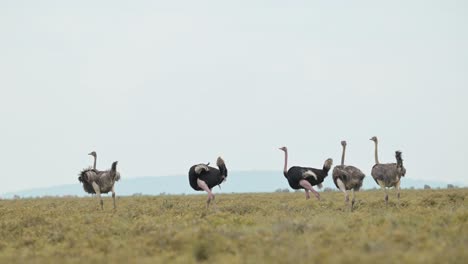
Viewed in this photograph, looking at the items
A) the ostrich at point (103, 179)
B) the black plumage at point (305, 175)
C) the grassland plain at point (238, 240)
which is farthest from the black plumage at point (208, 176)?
the grassland plain at point (238, 240)

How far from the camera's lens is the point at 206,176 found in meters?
25.5

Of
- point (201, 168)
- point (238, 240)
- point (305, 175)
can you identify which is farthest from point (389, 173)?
point (238, 240)

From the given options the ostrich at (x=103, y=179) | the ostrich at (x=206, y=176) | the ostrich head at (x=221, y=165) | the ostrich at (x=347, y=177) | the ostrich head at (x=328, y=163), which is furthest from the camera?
the ostrich head at (x=328, y=163)

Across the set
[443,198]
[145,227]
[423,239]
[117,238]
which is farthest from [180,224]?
[443,198]

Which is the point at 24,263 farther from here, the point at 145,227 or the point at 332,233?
the point at 332,233

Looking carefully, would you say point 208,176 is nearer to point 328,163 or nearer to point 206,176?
point 206,176

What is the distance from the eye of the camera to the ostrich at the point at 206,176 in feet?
83.6

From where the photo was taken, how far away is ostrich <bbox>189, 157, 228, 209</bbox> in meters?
25.5

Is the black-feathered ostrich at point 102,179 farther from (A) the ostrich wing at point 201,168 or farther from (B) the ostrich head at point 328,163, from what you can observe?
(B) the ostrich head at point 328,163

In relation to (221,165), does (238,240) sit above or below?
below

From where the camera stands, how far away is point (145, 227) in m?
17.2

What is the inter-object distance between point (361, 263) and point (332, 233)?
150 inches

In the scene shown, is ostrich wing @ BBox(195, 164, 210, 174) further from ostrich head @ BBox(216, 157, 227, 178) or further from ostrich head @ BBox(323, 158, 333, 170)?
ostrich head @ BBox(323, 158, 333, 170)

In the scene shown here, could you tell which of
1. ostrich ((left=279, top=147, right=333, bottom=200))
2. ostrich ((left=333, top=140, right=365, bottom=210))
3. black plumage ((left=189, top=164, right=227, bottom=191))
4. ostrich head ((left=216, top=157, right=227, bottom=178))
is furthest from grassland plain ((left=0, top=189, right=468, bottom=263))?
ostrich ((left=279, top=147, right=333, bottom=200))
